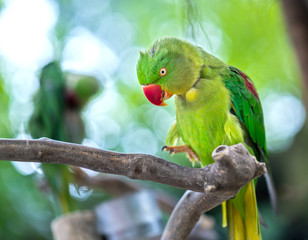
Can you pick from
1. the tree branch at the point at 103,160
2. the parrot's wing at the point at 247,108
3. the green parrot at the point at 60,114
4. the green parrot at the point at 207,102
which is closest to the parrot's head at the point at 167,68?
the green parrot at the point at 207,102

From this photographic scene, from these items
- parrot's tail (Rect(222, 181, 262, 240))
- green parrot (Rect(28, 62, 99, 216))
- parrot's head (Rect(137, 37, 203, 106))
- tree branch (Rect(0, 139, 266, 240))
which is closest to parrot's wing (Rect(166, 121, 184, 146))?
parrot's head (Rect(137, 37, 203, 106))

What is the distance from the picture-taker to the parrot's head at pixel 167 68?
1.14m

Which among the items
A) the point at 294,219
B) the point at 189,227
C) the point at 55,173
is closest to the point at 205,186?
the point at 189,227

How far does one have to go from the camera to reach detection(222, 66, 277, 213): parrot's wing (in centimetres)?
123

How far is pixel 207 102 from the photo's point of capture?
1186 millimetres

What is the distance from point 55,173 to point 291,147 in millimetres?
2534

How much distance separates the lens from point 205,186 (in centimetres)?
88

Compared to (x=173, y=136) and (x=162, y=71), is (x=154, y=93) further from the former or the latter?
(x=173, y=136)

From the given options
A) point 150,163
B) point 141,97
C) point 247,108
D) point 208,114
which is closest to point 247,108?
point 247,108

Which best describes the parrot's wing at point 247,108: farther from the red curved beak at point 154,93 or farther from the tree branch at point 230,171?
the tree branch at point 230,171

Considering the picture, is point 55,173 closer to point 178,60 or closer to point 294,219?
point 178,60

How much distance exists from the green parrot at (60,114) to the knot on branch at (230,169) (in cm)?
143

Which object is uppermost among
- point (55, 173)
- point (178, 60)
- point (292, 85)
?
point (292, 85)

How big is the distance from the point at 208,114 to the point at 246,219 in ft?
1.25
